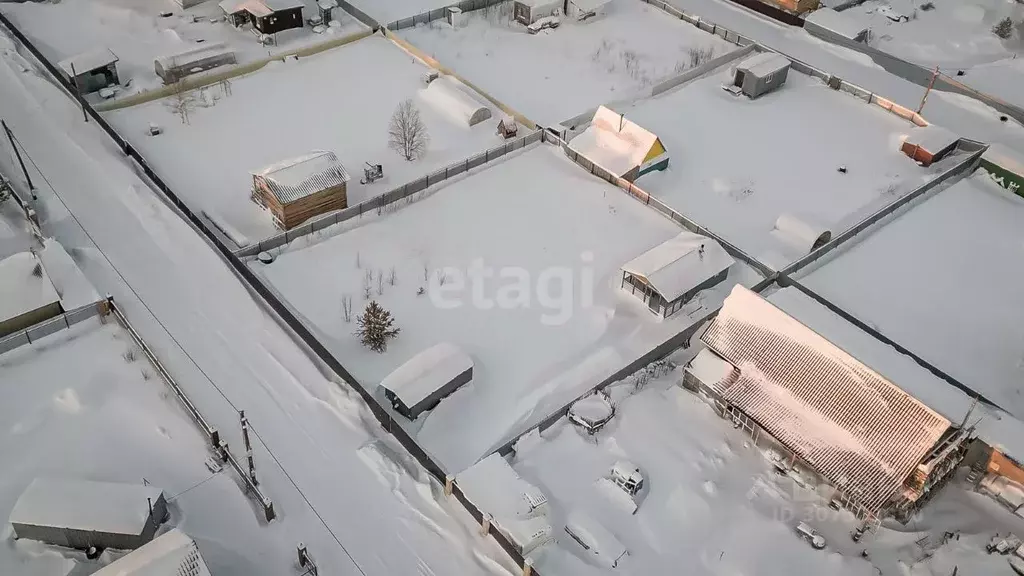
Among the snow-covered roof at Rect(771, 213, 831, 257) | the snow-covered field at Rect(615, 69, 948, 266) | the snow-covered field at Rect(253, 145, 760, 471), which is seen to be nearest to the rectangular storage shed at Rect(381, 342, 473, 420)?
the snow-covered field at Rect(253, 145, 760, 471)

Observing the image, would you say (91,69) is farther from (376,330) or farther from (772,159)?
(772,159)

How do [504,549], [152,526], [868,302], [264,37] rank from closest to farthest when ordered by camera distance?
[152,526]
[504,549]
[868,302]
[264,37]

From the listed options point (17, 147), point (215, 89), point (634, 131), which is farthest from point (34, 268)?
point (634, 131)

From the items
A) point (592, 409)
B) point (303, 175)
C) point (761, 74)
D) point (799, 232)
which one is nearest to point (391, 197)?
point (303, 175)

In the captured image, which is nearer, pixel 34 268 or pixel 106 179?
pixel 34 268

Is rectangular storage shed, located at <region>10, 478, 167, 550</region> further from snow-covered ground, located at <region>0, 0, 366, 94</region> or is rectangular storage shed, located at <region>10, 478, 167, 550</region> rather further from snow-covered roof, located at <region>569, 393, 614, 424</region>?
snow-covered ground, located at <region>0, 0, 366, 94</region>

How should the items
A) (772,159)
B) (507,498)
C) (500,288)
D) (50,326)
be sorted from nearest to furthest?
(507,498), (50,326), (500,288), (772,159)

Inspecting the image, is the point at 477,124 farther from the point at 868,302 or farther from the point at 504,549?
the point at 504,549
